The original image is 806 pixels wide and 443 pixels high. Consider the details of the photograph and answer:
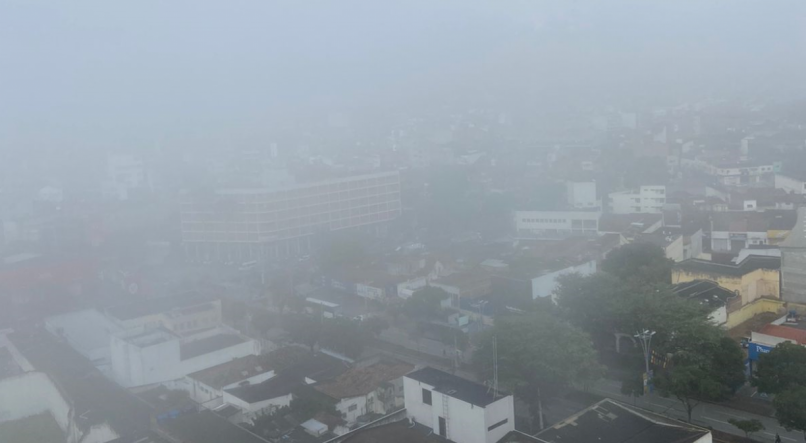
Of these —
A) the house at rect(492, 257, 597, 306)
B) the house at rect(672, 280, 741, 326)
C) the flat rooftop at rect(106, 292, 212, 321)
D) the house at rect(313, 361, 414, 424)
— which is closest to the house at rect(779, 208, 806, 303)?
the house at rect(672, 280, 741, 326)

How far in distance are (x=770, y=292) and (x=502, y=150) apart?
13.4 metres

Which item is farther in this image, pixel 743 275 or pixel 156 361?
pixel 743 275

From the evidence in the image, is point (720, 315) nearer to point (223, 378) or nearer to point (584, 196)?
point (223, 378)

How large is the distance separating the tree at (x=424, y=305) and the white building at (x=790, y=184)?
673 cm

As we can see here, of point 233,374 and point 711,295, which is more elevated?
point 711,295

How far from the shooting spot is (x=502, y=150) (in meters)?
20.4

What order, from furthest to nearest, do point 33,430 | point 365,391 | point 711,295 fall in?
point 711,295
point 33,430
point 365,391

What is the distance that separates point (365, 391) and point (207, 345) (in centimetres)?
191

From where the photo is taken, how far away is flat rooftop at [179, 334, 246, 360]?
658cm

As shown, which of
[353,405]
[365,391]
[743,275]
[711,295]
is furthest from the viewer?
[743,275]

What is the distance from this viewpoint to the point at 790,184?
1192 cm

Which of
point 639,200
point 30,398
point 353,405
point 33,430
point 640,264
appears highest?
point 639,200

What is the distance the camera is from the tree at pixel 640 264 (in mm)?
7266

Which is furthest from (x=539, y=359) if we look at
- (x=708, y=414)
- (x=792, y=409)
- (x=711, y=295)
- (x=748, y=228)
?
(x=748, y=228)
